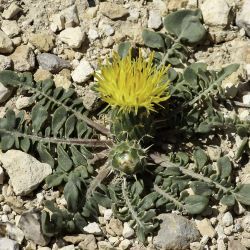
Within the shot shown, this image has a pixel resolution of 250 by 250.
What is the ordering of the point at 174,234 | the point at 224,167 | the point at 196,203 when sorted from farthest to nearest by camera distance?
the point at 224,167, the point at 196,203, the point at 174,234

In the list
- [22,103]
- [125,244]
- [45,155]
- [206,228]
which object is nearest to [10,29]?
[22,103]

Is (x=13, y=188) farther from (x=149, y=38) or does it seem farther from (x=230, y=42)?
(x=230, y=42)

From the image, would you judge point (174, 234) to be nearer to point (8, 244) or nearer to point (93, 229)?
point (93, 229)

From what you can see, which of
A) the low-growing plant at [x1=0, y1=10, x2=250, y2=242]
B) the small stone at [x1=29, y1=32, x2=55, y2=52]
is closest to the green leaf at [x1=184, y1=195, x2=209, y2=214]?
the low-growing plant at [x1=0, y1=10, x2=250, y2=242]

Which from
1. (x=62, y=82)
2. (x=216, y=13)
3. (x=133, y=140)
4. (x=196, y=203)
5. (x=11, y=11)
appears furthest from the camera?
(x=216, y=13)

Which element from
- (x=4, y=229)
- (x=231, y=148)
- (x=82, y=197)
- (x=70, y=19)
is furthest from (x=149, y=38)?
(x=4, y=229)

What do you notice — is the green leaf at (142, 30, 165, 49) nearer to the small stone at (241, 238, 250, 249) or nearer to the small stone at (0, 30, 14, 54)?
the small stone at (0, 30, 14, 54)
